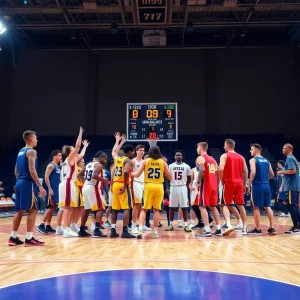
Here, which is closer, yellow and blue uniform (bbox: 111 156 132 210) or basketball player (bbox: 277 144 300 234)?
yellow and blue uniform (bbox: 111 156 132 210)

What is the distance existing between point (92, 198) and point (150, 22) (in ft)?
26.7

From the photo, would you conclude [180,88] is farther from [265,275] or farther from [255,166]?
[265,275]

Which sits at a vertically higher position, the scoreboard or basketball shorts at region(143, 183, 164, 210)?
the scoreboard

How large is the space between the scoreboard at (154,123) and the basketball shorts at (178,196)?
7085 mm

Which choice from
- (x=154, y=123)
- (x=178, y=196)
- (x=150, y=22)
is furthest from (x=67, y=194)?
(x=154, y=123)

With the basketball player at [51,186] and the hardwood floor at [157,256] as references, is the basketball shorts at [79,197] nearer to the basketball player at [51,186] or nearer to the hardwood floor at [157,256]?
the basketball player at [51,186]

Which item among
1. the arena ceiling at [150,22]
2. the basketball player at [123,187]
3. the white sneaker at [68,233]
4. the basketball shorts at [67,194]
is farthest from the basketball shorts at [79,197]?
the arena ceiling at [150,22]

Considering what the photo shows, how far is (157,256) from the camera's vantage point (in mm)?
4258

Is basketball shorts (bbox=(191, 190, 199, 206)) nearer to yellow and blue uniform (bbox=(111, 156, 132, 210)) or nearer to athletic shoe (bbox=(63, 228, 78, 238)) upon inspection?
yellow and blue uniform (bbox=(111, 156, 132, 210))

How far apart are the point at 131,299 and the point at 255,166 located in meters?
4.80

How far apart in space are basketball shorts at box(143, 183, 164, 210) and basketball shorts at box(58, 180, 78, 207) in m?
1.42

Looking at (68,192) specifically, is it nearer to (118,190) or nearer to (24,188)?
(118,190)

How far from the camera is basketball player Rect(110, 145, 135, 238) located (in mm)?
5949

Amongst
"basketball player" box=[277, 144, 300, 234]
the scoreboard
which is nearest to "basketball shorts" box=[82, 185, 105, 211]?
"basketball player" box=[277, 144, 300, 234]
